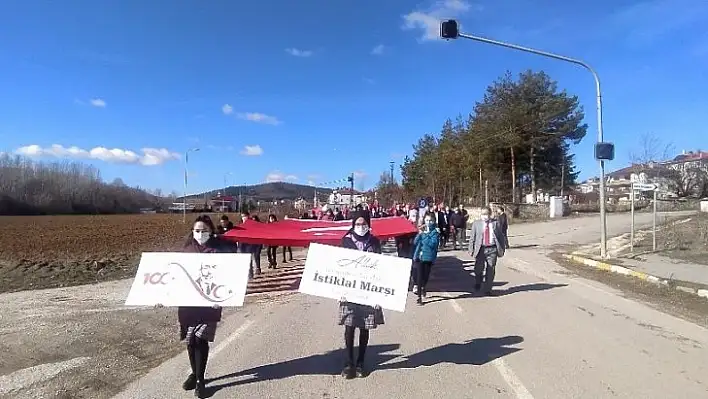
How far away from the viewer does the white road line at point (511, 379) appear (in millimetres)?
5641

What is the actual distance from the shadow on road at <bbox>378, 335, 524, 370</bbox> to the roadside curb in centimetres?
730

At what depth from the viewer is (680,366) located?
22.2ft

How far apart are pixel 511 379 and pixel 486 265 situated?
21.1ft

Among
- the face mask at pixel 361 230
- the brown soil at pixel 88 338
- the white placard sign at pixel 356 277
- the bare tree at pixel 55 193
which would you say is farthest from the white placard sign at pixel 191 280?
the bare tree at pixel 55 193

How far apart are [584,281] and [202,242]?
39.2ft

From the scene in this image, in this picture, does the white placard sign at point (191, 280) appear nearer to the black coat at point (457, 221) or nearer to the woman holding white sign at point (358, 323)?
the woman holding white sign at point (358, 323)

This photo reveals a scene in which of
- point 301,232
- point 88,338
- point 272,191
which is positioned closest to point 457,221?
point 301,232

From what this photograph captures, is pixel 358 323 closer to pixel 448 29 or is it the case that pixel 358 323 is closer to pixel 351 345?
pixel 351 345

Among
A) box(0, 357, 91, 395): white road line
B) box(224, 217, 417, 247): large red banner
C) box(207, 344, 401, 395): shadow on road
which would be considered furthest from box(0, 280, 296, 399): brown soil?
box(224, 217, 417, 247): large red banner

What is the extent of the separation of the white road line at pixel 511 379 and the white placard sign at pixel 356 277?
4.33 ft

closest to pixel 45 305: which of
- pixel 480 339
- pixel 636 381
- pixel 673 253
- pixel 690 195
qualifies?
pixel 480 339

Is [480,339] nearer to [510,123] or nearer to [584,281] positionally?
[584,281]

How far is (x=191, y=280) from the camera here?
20.5 ft

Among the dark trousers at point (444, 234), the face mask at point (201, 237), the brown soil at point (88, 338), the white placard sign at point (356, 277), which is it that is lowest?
the brown soil at point (88, 338)
